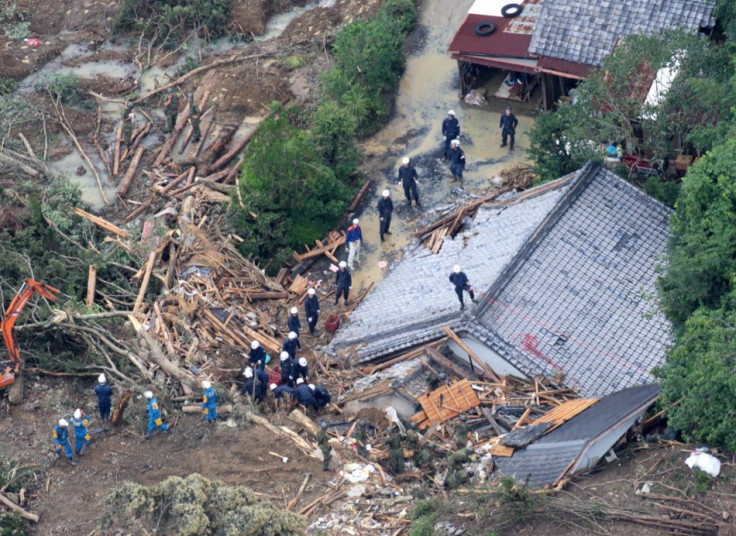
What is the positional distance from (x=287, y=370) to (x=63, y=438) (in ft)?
15.8

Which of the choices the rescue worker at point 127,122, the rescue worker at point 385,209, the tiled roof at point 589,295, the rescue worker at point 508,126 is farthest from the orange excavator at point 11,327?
the rescue worker at point 508,126

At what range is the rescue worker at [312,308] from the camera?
27.1 meters

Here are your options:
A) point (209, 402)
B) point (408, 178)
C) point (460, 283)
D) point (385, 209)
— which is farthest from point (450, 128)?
point (209, 402)

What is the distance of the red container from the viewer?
27.6 meters

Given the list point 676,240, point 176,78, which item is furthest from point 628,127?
point 176,78

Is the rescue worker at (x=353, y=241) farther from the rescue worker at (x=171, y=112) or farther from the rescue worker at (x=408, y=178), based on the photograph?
the rescue worker at (x=171, y=112)

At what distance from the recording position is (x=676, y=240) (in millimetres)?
24219

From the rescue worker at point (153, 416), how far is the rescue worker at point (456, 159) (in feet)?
34.8

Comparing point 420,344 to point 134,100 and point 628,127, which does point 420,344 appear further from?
point 134,100

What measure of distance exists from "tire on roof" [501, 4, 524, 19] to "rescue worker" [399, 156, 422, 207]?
5.66 m

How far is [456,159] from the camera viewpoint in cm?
3044

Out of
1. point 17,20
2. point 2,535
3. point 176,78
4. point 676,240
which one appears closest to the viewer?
point 2,535

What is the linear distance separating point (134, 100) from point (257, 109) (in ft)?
12.0

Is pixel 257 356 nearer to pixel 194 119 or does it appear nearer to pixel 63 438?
pixel 63 438
